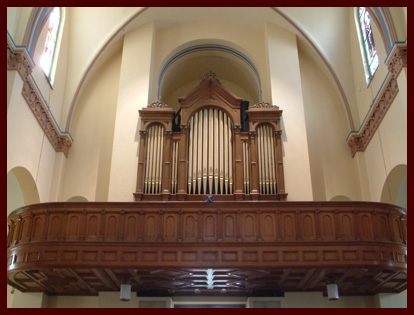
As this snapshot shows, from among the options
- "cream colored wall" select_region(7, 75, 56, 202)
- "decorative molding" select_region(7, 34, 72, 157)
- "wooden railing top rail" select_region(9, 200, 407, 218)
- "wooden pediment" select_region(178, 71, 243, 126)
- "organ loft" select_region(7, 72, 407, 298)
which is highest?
"wooden pediment" select_region(178, 71, 243, 126)

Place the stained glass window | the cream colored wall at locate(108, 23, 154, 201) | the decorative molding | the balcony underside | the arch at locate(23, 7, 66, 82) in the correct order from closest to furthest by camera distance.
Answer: the balcony underside
the decorative molding
the arch at locate(23, 7, 66, 82)
the cream colored wall at locate(108, 23, 154, 201)
the stained glass window

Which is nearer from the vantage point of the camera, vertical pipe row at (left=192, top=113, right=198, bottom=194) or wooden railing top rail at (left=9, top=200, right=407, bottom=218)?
wooden railing top rail at (left=9, top=200, right=407, bottom=218)

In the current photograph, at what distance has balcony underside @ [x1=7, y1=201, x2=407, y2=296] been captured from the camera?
909 centimetres

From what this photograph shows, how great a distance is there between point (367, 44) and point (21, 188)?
1065 cm

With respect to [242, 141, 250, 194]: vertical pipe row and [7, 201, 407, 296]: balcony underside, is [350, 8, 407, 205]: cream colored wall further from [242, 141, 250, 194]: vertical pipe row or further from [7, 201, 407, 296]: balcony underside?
[242, 141, 250, 194]: vertical pipe row

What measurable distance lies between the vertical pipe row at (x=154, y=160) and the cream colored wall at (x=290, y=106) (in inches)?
134

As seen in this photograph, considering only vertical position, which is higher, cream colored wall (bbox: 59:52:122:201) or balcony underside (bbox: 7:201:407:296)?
cream colored wall (bbox: 59:52:122:201)

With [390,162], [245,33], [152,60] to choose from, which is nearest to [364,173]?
[390,162]

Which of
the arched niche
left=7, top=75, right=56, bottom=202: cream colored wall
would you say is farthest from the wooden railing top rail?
the arched niche

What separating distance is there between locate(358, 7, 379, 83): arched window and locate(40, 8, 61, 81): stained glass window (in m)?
9.09

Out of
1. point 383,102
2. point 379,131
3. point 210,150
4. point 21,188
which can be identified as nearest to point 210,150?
point 210,150

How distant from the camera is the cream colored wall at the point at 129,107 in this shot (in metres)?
12.4

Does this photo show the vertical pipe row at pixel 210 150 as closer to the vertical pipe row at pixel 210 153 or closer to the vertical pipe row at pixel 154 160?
the vertical pipe row at pixel 210 153
